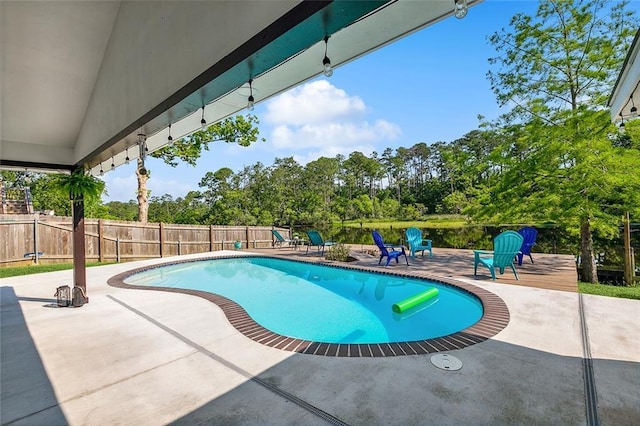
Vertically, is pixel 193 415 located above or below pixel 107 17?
below

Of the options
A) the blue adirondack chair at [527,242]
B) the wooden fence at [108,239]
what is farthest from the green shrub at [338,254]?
the wooden fence at [108,239]

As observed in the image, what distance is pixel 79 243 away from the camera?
15.9 feet

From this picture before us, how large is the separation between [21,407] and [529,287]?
662 cm

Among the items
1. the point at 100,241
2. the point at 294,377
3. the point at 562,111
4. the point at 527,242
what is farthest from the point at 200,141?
the point at 294,377

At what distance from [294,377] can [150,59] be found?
325cm

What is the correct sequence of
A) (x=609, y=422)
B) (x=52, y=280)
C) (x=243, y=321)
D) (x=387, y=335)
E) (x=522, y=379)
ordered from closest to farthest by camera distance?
(x=609, y=422) → (x=522, y=379) → (x=243, y=321) → (x=387, y=335) → (x=52, y=280)

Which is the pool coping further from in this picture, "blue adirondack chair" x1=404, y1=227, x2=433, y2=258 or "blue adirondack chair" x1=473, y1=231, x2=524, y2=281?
"blue adirondack chair" x1=404, y1=227, x2=433, y2=258

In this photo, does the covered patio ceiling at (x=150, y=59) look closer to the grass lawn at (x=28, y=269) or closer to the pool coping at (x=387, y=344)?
the pool coping at (x=387, y=344)

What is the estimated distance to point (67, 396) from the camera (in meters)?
2.23

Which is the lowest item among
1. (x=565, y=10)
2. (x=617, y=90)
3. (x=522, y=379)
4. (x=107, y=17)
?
(x=522, y=379)

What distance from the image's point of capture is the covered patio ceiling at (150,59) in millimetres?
1798

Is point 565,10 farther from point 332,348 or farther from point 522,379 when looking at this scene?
point 332,348

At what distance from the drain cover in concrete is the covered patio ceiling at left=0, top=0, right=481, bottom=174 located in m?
2.66

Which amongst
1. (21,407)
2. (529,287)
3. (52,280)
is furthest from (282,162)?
(21,407)
